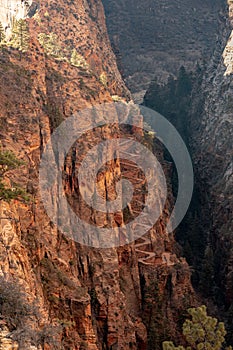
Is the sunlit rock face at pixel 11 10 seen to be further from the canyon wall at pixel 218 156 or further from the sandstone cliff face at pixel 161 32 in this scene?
→ the sandstone cliff face at pixel 161 32

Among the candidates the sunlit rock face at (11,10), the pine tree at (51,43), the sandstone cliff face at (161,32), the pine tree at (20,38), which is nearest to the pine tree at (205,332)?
the pine tree at (20,38)

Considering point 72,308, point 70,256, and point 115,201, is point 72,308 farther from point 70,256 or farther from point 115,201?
point 115,201

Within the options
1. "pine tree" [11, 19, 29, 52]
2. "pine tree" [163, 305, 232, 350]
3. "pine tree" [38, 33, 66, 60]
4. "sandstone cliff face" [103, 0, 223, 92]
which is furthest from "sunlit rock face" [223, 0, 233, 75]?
"pine tree" [163, 305, 232, 350]

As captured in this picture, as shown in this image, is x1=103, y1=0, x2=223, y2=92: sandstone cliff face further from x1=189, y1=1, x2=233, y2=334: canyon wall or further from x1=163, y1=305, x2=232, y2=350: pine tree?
x1=163, y1=305, x2=232, y2=350: pine tree

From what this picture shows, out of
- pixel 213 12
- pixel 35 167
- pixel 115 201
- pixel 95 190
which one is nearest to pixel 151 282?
pixel 115 201

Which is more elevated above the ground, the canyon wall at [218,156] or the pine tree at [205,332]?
the canyon wall at [218,156]

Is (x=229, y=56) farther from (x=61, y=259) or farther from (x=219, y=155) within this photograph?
(x=61, y=259)

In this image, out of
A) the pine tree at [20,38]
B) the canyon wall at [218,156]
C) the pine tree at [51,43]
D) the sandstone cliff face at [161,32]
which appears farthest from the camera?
the sandstone cliff face at [161,32]
